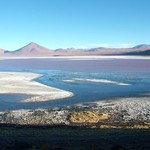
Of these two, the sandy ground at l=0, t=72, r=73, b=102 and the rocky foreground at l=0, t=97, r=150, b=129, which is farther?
the sandy ground at l=0, t=72, r=73, b=102

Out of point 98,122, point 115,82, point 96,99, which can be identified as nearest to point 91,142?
point 98,122

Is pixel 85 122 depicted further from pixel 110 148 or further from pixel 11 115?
pixel 110 148

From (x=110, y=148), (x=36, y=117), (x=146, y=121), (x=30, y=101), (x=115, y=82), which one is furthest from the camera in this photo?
(x=115, y=82)

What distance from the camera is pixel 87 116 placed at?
54.8 feet

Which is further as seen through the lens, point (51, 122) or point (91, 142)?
point (51, 122)

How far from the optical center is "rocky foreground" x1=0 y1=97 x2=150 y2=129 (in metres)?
15.7

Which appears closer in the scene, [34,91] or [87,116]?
[87,116]

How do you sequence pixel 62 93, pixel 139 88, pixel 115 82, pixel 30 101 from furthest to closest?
pixel 115 82
pixel 139 88
pixel 62 93
pixel 30 101

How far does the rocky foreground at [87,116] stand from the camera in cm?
1569

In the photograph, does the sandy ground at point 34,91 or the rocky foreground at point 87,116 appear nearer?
the rocky foreground at point 87,116

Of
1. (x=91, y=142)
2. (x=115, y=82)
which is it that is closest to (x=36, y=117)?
(x=91, y=142)

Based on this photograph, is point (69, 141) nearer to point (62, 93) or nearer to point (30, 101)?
point (30, 101)

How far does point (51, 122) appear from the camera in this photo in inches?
627

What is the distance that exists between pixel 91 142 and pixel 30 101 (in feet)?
41.1
